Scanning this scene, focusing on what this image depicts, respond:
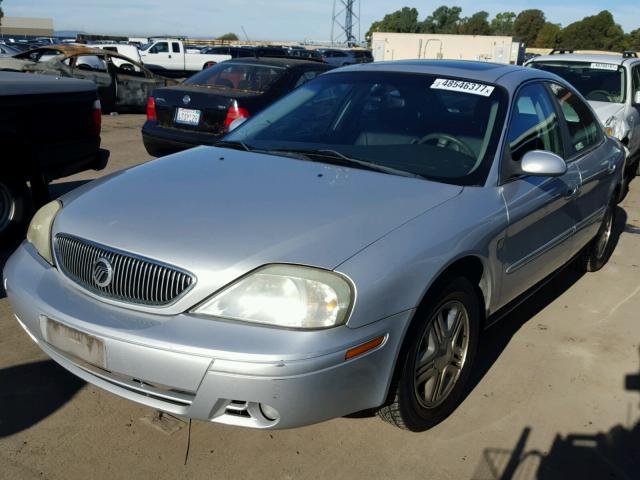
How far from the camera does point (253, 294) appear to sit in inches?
91.1

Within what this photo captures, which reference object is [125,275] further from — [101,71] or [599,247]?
[101,71]

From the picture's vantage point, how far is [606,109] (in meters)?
8.16

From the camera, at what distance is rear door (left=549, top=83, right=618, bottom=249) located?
4.13 meters

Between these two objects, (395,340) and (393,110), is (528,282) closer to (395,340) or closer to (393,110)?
(393,110)

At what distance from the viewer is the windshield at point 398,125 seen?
328cm

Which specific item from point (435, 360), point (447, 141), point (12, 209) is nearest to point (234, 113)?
point (12, 209)

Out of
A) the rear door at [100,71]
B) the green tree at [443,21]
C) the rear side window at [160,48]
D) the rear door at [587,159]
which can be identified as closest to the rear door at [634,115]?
the rear door at [587,159]

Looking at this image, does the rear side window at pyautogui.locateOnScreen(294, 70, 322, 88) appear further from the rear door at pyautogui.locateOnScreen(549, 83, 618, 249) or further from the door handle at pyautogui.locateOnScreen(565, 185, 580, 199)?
the door handle at pyautogui.locateOnScreen(565, 185, 580, 199)

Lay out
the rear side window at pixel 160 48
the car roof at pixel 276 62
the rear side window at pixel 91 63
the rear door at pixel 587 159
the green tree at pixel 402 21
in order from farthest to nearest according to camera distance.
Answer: the green tree at pixel 402 21 → the rear side window at pixel 160 48 → the rear side window at pixel 91 63 → the car roof at pixel 276 62 → the rear door at pixel 587 159

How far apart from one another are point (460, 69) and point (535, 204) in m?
0.96

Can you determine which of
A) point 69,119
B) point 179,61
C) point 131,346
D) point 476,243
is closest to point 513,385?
point 476,243

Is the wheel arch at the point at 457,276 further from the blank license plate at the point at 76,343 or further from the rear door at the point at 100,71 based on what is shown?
the rear door at the point at 100,71

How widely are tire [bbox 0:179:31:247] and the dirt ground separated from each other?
4.80 feet

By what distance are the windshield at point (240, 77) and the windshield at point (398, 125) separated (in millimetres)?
4479
